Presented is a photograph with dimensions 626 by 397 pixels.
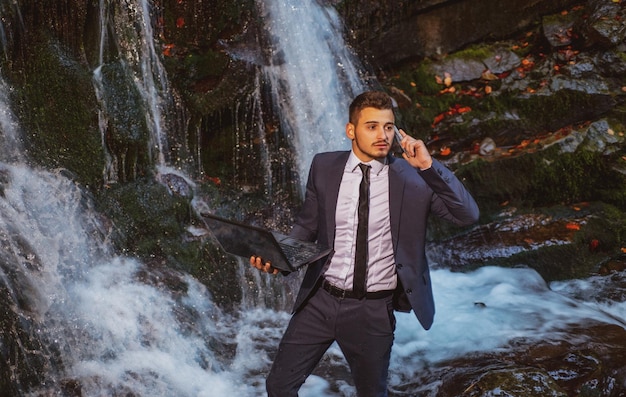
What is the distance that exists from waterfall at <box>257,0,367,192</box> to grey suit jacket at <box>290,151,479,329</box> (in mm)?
4409

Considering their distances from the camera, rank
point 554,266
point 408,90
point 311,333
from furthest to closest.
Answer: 1. point 408,90
2. point 554,266
3. point 311,333

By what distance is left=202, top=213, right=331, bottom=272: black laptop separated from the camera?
3.16 m

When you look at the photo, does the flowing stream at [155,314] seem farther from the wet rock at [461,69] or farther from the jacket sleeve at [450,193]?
the wet rock at [461,69]

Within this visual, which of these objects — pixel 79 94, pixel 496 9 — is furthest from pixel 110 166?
pixel 496 9

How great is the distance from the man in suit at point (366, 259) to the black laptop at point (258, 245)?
0.24 metres

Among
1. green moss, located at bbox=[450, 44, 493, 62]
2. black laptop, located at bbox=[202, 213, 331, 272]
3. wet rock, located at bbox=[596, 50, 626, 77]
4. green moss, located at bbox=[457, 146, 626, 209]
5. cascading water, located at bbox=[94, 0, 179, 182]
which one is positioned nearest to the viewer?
black laptop, located at bbox=[202, 213, 331, 272]

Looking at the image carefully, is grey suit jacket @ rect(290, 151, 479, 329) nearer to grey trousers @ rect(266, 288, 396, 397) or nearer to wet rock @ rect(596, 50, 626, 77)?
grey trousers @ rect(266, 288, 396, 397)

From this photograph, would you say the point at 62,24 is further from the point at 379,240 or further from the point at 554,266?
the point at 554,266

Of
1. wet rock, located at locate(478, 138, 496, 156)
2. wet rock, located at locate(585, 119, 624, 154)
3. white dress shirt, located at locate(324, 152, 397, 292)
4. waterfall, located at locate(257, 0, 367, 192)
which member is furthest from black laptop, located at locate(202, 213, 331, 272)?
wet rock, located at locate(585, 119, 624, 154)

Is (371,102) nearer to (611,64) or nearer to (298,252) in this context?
(298,252)

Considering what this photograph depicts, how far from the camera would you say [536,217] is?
817cm

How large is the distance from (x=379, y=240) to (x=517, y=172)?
5.41 m

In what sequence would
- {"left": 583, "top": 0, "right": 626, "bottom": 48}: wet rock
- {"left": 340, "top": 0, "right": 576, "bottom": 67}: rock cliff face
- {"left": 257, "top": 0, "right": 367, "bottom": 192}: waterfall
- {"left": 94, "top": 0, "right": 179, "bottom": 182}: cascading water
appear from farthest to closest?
{"left": 340, "top": 0, "right": 576, "bottom": 67}: rock cliff face < {"left": 583, "top": 0, "right": 626, "bottom": 48}: wet rock < {"left": 257, "top": 0, "right": 367, "bottom": 192}: waterfall < {"left": 94, "top": 0, "right": 179, "bottom": 182}: cascading water

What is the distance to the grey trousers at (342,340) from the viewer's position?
3.50 m
